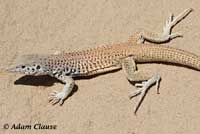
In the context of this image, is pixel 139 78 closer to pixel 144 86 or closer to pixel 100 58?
pixel 144 86

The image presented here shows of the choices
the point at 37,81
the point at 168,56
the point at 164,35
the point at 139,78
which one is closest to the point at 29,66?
the point at 37,81

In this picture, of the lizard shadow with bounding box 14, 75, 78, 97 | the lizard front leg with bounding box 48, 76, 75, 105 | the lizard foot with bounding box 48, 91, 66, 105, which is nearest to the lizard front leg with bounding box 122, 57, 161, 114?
the lizard front leg with bounding box 48, 76, 75, 105

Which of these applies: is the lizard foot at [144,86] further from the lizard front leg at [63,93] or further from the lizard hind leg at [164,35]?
the lizard front leg at [63,93]

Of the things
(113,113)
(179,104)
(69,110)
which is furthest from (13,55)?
(179,104)

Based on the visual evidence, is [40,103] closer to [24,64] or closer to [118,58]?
[24,64]

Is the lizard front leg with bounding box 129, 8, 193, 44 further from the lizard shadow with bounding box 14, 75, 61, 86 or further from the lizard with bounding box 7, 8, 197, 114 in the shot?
the lizard shadow with bounding box 14, 75, 61, 86

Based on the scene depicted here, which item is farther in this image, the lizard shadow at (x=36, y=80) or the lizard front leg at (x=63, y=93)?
the lizard shadow at (x=36, y=80)

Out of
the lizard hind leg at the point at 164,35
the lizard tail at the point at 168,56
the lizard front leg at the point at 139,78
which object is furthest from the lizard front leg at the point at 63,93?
the lizard hind leg at the point at 164,35
